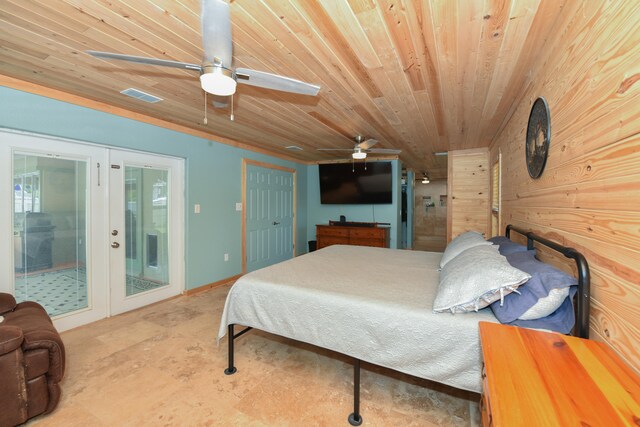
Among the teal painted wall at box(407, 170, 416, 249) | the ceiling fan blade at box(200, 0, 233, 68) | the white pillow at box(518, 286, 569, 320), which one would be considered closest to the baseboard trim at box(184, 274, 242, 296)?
the ceiling fan blade at box(200, 0, 233, 68)

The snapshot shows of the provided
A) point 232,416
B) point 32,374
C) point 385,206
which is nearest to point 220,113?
point 32,374

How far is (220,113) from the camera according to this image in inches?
126

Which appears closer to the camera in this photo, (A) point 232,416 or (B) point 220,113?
(A) point 232,416

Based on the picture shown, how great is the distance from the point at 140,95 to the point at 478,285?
3.20 meters

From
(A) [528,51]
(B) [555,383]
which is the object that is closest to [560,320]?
(B) [555,383]

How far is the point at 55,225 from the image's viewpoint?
8.93ft

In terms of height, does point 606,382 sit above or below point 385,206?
below

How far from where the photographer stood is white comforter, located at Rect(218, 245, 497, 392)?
1421mm

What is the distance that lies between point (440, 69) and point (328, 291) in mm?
1819

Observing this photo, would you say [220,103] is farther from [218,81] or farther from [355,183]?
[355,183]

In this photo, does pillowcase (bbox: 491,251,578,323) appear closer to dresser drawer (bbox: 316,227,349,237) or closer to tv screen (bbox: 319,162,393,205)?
dresser drawer (bbox: 316,227,349,237)

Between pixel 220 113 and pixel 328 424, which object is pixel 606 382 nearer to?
pixel 328 424

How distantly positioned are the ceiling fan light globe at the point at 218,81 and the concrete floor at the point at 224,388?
196 cm

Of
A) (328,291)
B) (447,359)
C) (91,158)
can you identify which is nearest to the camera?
(447,359)
